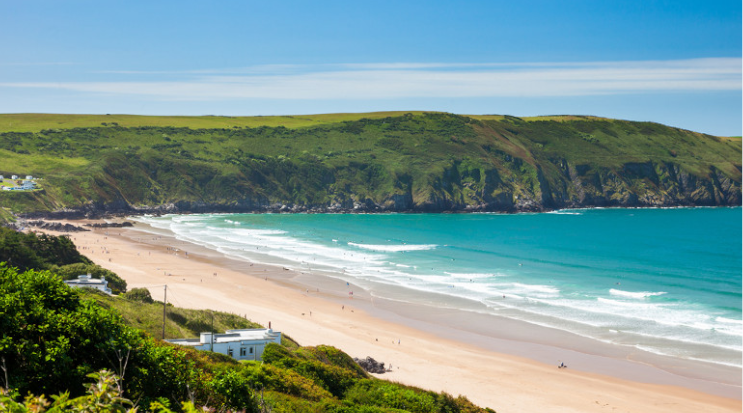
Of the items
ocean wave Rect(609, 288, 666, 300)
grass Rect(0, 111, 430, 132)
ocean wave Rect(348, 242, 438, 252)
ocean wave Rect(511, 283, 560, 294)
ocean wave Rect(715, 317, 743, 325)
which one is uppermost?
grass Rect(0, 111, 430, 132)

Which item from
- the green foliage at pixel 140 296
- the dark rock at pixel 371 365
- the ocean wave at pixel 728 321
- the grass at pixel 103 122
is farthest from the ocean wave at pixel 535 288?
the grass at pixel 103 122

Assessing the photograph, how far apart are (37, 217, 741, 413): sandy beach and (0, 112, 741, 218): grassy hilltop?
67.2 meters

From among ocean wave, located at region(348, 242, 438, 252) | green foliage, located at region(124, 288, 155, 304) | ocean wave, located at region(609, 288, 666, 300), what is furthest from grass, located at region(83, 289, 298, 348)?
ocean wave, located at region(348, 242, 438, 252)

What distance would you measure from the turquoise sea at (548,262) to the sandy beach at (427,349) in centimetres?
392

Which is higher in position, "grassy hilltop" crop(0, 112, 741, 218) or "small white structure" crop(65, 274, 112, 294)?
"grassy hilltop" crop(0, 112, 741, 218)

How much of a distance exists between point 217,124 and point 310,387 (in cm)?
18154

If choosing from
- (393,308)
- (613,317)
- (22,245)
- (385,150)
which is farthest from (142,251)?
(385,150)

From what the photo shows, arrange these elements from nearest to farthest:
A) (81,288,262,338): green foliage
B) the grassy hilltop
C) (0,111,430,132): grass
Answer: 1. (81,288,262,338): green foliage
2. the grassy hilltop
3. (0,111,430,132): grass

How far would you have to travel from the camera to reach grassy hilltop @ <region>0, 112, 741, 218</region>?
133625mm

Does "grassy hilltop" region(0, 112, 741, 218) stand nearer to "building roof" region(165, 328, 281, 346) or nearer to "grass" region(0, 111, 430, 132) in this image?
"grass" region(0, 111, 430, 132)

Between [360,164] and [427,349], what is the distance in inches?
4792

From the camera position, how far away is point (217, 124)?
194m

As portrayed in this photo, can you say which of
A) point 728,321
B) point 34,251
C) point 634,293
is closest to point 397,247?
point 634,293

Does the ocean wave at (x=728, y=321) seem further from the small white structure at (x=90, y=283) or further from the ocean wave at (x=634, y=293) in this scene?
the small white structure at (x=90, y=283)
